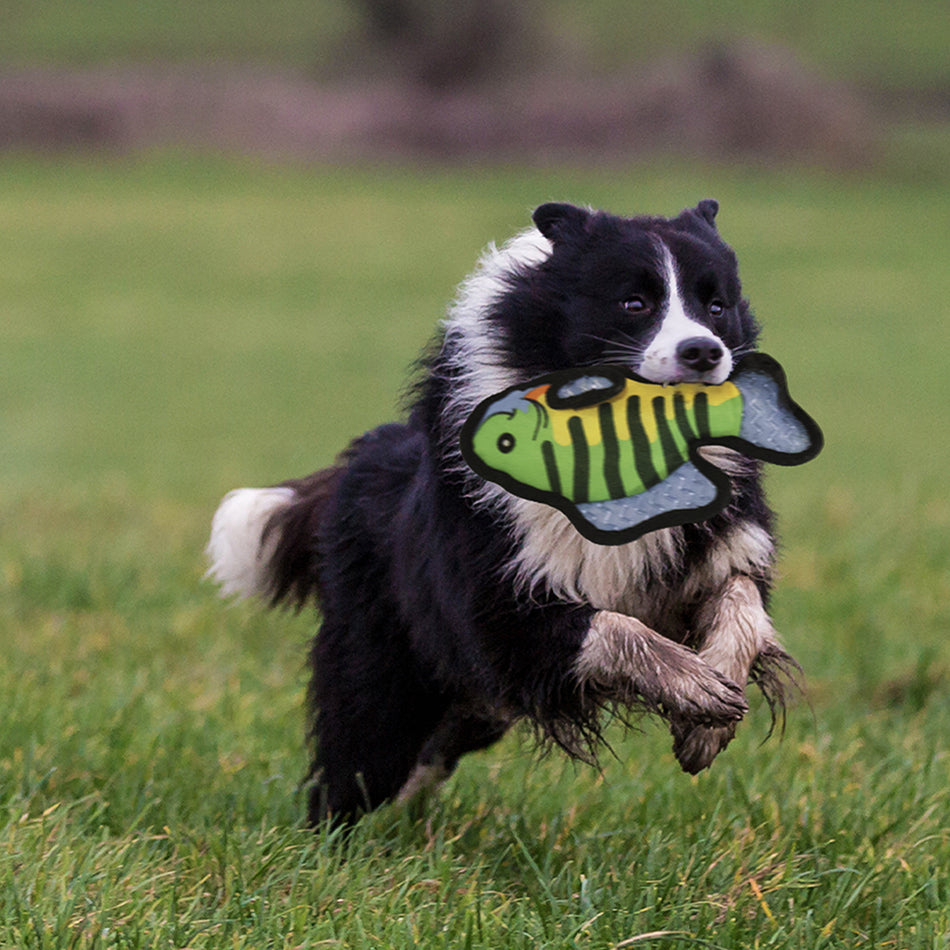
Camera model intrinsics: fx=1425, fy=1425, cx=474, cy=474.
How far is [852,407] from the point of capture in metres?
13.5

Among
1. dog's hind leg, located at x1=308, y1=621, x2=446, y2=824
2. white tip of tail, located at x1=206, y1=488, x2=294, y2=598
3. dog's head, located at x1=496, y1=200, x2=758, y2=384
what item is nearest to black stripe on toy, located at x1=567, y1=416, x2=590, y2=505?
dog's head, located at x1=496, y1=200, x2=758, y2=384

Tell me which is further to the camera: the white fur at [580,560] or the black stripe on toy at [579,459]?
the white fur at [580,560]

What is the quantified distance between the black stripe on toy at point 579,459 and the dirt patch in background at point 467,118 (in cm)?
2665

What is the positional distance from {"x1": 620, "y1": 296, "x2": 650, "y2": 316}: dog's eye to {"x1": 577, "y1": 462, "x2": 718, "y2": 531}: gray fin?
0.35 metres

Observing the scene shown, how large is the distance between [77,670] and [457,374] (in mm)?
2219

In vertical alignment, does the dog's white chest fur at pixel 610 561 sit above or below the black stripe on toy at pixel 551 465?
below

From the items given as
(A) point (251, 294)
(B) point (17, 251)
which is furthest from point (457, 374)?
(B) point (17, 251)

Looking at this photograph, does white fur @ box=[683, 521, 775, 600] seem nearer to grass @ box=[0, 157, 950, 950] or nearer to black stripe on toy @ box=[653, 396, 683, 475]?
black stripe on toy @ box=[653, 396, 683, 475]

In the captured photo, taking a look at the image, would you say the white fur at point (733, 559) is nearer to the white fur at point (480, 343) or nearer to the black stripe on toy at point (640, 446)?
the black stripe on toy at point (640, 446)

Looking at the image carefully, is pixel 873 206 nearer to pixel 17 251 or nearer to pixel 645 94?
pixel 645 94

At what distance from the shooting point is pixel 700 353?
2822 millimetres

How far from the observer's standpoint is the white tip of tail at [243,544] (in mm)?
3949

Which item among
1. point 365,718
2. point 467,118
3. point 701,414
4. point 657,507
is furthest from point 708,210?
point 467,118

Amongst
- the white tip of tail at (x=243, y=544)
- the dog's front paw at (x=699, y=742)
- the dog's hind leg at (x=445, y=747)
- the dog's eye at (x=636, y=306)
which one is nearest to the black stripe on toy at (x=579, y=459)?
the dog's eye at (x=636, y=306)
